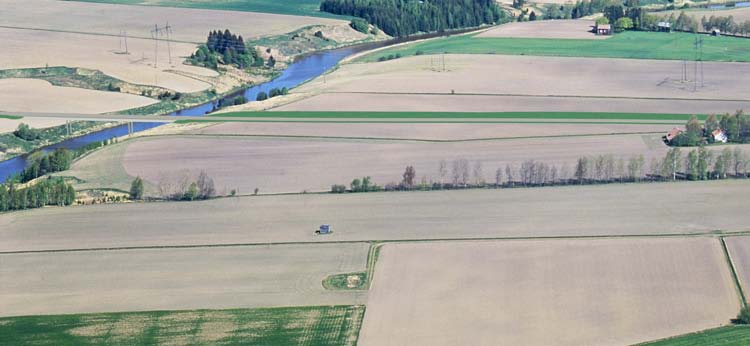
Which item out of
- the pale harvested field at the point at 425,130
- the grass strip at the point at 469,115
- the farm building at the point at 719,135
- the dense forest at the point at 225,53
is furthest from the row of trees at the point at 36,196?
the dense forest at the point at 225,53

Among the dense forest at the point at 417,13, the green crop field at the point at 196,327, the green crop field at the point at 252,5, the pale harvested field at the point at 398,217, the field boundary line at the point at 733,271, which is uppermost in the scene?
→ the green crop field at the point at 252,5

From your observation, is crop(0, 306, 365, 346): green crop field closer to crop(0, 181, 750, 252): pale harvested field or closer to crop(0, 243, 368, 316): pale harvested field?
crop(0, 243, 368, 316): pale harvested field

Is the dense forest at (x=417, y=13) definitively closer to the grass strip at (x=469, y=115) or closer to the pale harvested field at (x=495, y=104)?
the pale harvested field at (x=495, y=104)

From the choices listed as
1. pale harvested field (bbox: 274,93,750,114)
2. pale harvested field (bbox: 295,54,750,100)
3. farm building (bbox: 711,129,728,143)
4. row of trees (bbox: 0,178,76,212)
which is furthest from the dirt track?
row of trees (bbox: 0,178,76,212)

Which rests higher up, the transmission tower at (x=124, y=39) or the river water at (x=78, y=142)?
the transmission tower at (x=124, y=39)

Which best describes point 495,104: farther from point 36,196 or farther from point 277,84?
point 36,196

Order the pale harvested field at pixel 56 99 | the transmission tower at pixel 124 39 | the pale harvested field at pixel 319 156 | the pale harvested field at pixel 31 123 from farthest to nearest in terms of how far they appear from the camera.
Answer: the transmission tower at pixel 124 39
the pale harvested field at pixel 56 99
the pale harvested field at pixel 31 123
the pale harvested field at pixel 319 156

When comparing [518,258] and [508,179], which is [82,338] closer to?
[518,258]

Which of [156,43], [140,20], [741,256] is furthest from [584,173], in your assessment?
[140,20]
